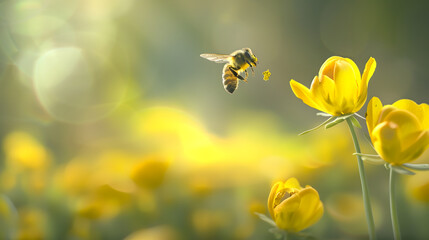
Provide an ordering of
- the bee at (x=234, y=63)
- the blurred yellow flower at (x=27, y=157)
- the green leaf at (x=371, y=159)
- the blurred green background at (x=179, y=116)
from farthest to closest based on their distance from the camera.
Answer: the blurred yellow flower at (x=27, y=157)
the blurred green background at (x=179, y=116)
the bee at (x=234, y=63)
the green leaf at (x=371, y=159)

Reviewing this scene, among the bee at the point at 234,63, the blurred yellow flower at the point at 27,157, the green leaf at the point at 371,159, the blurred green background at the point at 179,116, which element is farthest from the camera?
the blurred yellow flower at the point at 27,157

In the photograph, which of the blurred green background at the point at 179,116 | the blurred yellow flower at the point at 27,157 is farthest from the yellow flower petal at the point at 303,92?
the blurred yellow flower at the point at 27,157

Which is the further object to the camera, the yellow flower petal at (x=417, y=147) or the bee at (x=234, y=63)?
the bee at (x=234, y=63)

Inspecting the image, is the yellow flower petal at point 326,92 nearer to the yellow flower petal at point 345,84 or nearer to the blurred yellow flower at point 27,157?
the yellow flower petal at point 345,84

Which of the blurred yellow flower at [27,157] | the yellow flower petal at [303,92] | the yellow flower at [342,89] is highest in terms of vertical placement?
the blurred yellow flower at [27,157]

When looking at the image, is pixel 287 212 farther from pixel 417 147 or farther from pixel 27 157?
pixel 27 157

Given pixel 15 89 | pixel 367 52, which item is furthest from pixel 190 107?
pixel 367 52

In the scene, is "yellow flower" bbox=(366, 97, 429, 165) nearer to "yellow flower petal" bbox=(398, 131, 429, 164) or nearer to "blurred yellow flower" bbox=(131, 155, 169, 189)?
"yellow flower petal" bbox=(398, 131, 429, 164)

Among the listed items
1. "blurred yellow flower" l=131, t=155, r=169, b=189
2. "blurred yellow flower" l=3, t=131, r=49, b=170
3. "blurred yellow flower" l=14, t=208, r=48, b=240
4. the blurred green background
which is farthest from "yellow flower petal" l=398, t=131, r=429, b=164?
"blurred yellow flower" l=3, t=131, r=49, b=170
